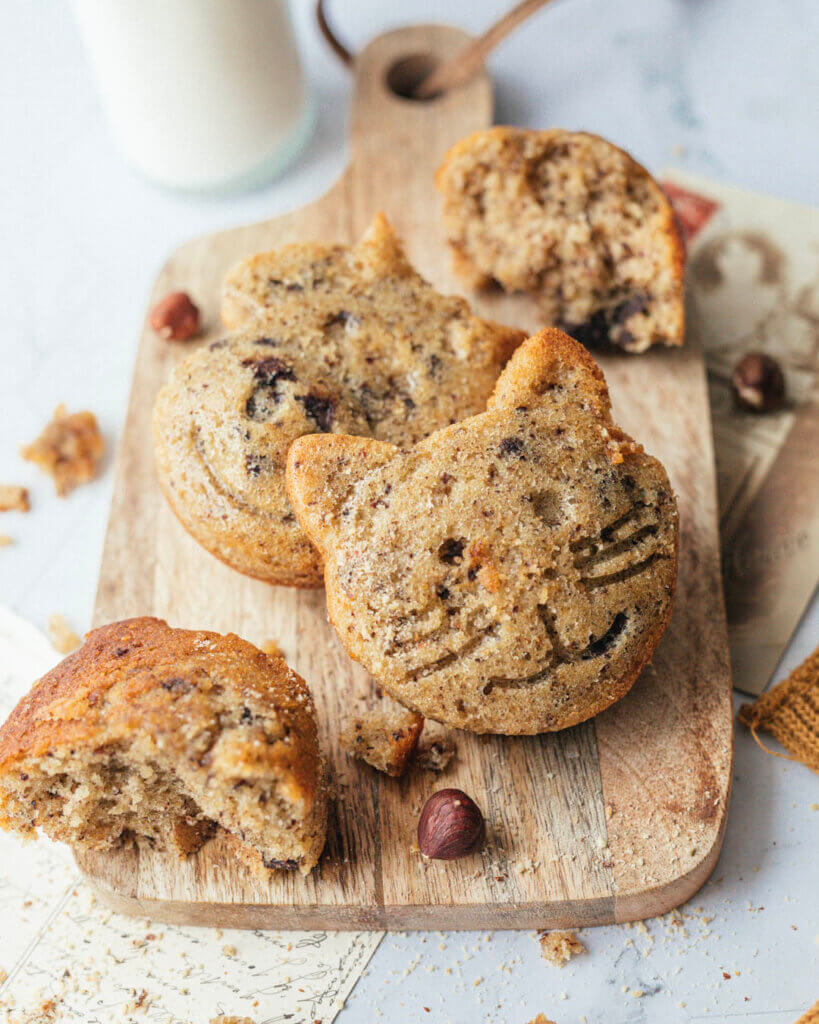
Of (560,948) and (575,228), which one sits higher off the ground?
(575,228)

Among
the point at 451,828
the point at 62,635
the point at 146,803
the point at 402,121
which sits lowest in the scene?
the point at 451,828

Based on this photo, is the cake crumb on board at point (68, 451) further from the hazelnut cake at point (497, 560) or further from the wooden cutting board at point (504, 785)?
the hazelnut cake at point (497, 560)

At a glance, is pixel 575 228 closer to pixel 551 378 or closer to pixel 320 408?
pixel 551 378

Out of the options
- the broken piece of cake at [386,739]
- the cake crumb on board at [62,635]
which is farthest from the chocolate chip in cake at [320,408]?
the cake crumb on board at [62,635]

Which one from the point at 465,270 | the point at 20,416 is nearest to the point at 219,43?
the point at 465,270

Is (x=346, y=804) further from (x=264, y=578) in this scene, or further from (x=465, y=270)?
(x=465, y=270)

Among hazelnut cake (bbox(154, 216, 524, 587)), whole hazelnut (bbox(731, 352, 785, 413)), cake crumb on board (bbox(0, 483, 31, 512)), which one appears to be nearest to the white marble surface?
cake crumb on board (bbox(0, 483, 31, 512))

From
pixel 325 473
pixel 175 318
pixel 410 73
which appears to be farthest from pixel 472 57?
pixel 325 473

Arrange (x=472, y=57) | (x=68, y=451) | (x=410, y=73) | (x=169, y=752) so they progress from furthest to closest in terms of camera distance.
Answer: (x=410, y=73) < (x=472, y=57) < (x=68, y=451) < (x=169, y=752)
